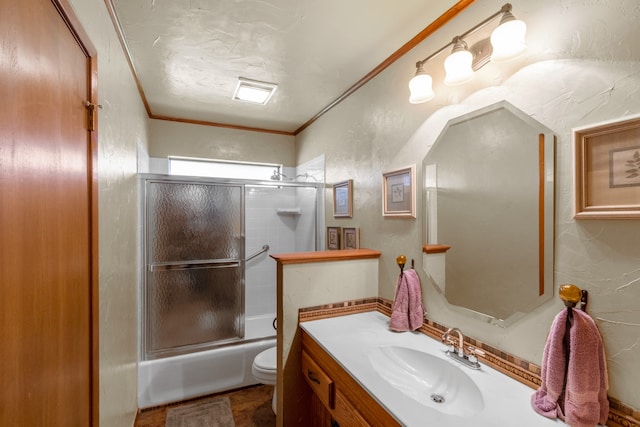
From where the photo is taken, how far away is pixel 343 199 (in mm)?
2264

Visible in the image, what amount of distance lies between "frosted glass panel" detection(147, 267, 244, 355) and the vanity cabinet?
1.24m

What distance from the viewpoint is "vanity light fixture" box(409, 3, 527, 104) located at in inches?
38.7

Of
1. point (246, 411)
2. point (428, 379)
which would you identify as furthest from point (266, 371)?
point (428, 379)

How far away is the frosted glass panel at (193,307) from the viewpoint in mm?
2330

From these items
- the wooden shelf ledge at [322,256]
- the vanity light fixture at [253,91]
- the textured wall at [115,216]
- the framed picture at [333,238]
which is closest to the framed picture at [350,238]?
the framed picture at [333,238]

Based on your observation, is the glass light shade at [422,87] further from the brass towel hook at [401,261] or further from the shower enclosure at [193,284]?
the shower enclosure at [193,284]

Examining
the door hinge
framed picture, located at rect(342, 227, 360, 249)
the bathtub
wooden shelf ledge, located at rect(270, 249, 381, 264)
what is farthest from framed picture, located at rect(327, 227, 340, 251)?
the door hinge

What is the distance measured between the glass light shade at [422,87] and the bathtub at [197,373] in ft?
7.27

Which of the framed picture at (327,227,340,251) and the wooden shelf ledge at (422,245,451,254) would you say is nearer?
the wooden shelf ledge at (422,245,451,254)

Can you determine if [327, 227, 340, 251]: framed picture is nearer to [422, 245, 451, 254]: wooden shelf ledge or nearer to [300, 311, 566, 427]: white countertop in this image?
[300, 311, 566, 427]: white countertop

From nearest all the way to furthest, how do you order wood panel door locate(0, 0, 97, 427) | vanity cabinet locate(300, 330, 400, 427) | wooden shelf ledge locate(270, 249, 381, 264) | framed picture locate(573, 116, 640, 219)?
1. wood panel door locate(0, 0, 97, 427)
2. framed picture locate(573, 116, 640, 219)
3. vanity cabinet locate(300, 330, 400, 427)
4. wooden shelf ledge locate(270, 249, 381, 264)

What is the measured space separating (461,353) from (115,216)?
1.70m

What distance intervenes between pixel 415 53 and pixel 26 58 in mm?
1568

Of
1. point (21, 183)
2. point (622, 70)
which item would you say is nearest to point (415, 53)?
point (622, 70)
